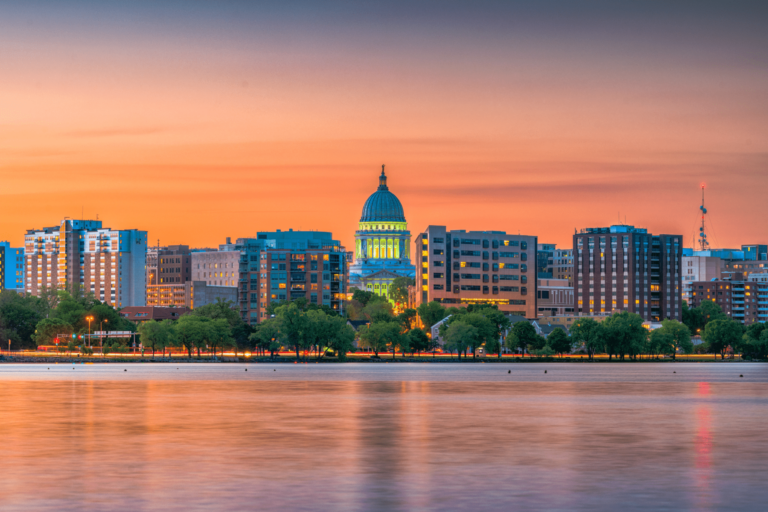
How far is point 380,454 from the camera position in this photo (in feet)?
131

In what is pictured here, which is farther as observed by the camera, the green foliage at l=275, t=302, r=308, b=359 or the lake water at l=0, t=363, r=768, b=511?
the green foliage at l=275, t=302, r=308, b=359

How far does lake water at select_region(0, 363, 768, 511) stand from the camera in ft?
96.9

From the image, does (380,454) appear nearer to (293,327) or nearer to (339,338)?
(293,327)

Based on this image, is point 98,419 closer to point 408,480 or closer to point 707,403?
point 408,480

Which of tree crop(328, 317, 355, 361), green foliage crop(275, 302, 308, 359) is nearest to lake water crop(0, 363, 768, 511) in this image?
green foliage crop(275, 302, 308, 359)

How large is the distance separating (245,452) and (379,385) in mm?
58444

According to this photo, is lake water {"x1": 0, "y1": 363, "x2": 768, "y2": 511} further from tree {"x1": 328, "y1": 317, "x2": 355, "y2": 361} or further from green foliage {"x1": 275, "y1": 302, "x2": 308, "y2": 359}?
tree {"x1": 328, "y1": 317, "x2": 355, "y2": 361}

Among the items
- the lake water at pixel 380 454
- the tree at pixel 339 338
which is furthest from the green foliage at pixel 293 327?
the lake water at pixel 380 454

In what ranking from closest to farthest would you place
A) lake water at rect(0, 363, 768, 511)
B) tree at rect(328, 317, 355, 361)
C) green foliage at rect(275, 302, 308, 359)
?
lake water at rect(0, 363, 768, 511)
green foliage at rect(275, 302, 308, 359)
tree at rect(328, 317, 355, 361)

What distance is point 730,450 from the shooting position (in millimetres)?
41812

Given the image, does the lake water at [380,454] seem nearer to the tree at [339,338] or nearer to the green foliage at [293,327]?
the green foliage at [293,327]

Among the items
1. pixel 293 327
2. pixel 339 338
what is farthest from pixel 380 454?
pixel 339 338

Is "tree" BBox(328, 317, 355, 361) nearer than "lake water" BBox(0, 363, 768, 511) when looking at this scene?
No

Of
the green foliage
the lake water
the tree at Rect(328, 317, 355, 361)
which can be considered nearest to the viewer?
the lake water
